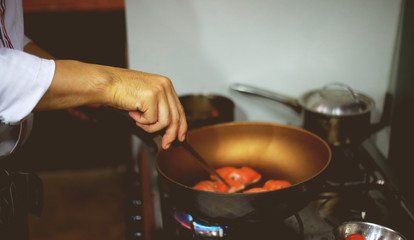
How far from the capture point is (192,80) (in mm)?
1507

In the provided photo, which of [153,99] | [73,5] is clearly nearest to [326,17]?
[153,99]

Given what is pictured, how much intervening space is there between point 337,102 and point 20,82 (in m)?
0.98

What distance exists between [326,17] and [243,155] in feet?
2.03

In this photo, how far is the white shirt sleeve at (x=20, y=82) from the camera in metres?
0.70

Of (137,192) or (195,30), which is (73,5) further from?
(137,192)

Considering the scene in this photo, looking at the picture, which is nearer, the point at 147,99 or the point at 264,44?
the point at 147,99

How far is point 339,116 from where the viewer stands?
125cm

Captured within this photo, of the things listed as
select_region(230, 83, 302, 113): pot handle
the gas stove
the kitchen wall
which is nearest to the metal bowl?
the gas stove

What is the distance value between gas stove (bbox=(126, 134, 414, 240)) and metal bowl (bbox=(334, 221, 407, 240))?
0.09 feet

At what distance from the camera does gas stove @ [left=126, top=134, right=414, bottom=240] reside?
98 centimetres

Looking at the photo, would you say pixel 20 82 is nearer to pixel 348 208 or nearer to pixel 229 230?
pixel 229 230

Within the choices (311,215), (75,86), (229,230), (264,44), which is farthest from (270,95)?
(75,86)

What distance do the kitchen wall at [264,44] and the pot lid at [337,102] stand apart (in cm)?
19

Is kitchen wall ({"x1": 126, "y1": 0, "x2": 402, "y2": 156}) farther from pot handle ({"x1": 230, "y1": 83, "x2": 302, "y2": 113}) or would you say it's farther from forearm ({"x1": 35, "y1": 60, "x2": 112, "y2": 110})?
forearm ({"x1": 35, "y1": 60, "x2": 112, "y2": 110})
